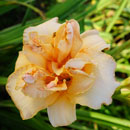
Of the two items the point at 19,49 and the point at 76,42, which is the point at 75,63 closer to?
the point at 76,42

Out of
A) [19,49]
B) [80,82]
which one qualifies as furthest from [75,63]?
[19,49]

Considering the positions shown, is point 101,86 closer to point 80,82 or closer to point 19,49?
point 80,82

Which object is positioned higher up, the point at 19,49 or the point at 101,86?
the point at 101,86

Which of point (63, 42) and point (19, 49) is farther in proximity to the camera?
point (19, 49)

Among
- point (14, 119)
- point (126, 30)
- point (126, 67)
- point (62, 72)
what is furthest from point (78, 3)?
point (62, 72)

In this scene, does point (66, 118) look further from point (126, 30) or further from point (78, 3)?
point (126, 30)

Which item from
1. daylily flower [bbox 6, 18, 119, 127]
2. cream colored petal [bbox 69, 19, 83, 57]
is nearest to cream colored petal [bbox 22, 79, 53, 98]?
daylily flower [bbox 6, 18, 119, 127]

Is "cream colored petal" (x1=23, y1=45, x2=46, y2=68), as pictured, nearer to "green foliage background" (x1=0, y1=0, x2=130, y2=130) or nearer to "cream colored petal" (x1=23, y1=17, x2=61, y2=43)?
"cream colored petal" (x1=23, y1=17, x2=61, y2=43)
